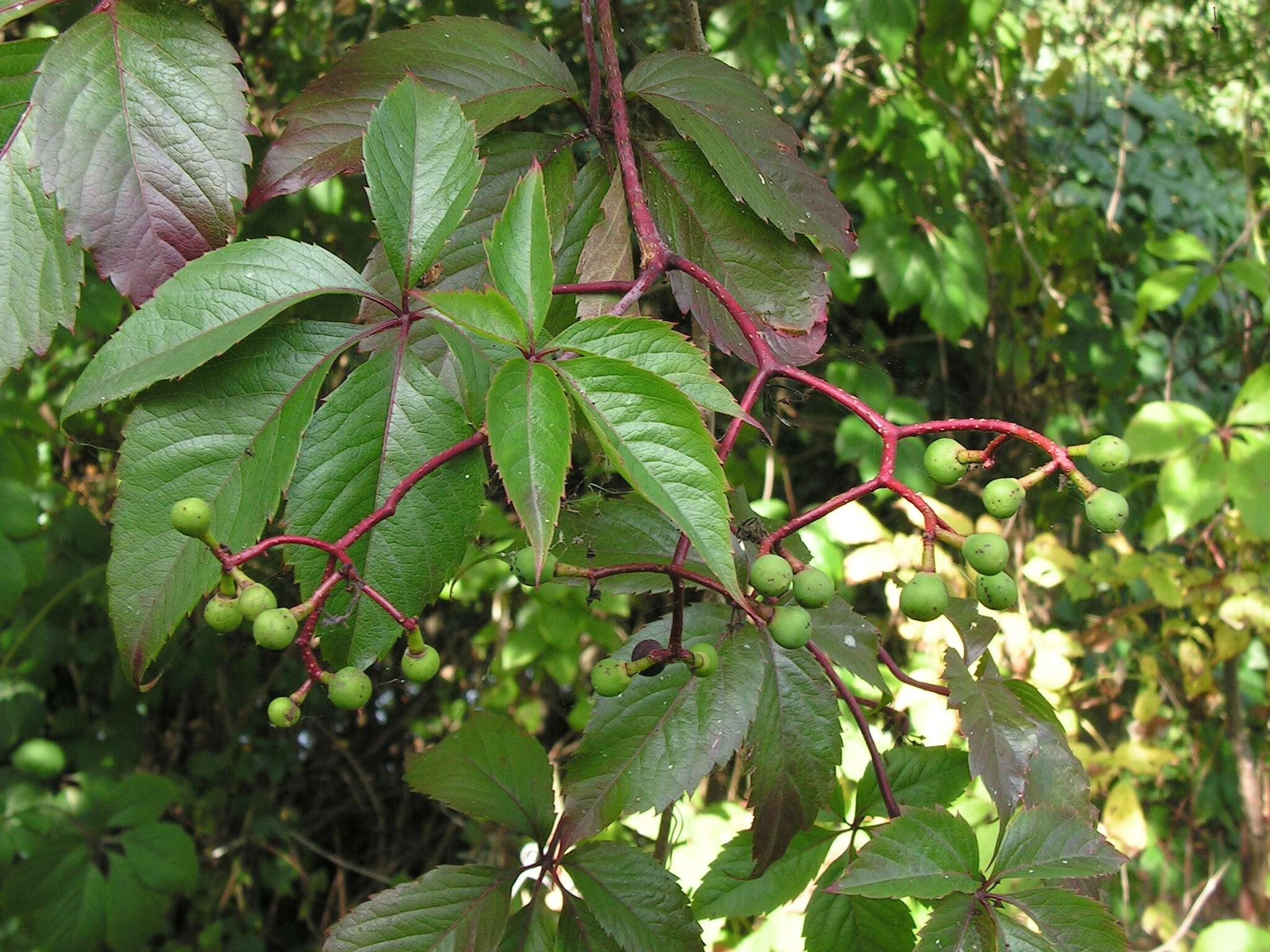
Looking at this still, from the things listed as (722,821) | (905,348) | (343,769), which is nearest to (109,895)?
(343,769)

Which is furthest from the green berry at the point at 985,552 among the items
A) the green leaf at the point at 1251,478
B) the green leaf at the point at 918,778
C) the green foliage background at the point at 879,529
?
the green leaf at the point at 1251,478

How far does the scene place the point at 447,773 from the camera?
1033 mm

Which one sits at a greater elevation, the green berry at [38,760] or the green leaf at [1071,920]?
the green leaf at [1071,920]

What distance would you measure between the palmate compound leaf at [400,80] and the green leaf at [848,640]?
585 mm

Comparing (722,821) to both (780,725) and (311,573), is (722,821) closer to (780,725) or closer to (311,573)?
(780,725)

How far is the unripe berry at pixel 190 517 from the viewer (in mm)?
668

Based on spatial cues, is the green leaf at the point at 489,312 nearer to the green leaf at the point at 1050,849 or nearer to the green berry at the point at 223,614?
the green berry at the point at 223,614

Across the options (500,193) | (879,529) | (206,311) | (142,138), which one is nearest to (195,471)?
(206,311)

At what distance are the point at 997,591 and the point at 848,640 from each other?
0.70 feet

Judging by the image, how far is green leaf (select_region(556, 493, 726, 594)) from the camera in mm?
908

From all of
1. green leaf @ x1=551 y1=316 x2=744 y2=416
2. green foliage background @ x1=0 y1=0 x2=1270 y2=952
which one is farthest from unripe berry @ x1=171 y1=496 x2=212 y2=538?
green foliage background @ x1=0 y1=0 x2=1270 y2=952

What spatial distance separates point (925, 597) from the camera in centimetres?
75

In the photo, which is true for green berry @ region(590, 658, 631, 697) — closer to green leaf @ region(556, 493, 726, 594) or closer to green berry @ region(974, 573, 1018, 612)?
green leaf @ region(556, 493, 726, 594)

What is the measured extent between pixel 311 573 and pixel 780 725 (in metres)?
0.42
